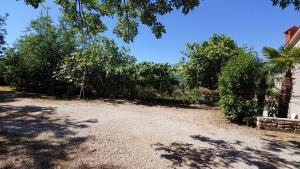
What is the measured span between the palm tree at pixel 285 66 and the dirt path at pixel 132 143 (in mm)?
1755

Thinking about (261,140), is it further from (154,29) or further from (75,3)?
(75,3)

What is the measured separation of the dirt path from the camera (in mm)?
5652

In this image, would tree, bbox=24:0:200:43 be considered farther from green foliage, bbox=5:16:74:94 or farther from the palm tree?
green foliage, bbox=5:16:74:94

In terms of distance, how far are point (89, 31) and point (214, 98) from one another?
37.0 ft

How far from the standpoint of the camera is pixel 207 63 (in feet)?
62.3

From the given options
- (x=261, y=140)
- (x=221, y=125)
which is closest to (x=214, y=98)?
(x=221, y=125)

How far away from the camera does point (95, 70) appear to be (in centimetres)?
1686

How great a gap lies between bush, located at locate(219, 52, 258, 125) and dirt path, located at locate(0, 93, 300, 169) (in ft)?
2.39

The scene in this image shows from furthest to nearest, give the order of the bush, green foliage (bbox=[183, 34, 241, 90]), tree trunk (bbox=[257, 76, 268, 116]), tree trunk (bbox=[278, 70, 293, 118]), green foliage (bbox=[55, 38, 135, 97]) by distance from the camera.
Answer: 1. green foliage (bbox=[183, 34, 241, 90])
2. green foliage (bbox=[55, 38, 135, 97])
3. tree trunk (bbox=[257, 76, 268, 116])
4. tree trunk (bbox=[278, 70, 293, 118])
5. the bush

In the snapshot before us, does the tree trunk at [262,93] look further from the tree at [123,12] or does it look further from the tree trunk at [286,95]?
the tree at [123,12]

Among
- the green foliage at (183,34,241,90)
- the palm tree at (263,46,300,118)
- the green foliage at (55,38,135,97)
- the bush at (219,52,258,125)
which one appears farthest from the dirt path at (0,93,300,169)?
the green foliage at (183,34,241,90)

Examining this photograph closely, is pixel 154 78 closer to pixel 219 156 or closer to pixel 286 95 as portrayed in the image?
pixel 286 95

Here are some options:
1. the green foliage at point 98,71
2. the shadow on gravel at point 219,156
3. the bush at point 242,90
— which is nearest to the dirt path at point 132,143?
the shadow on gravel at point 219,156

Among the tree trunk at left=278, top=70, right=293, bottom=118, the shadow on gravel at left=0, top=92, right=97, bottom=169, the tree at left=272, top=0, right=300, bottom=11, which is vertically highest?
the tree at left=272, top=0, right=300, bottom=11
